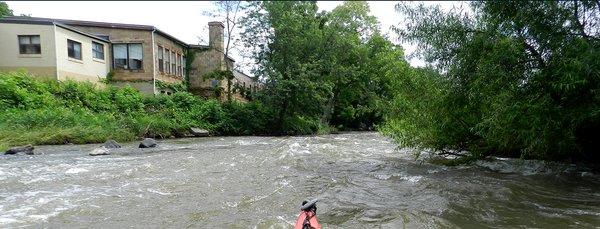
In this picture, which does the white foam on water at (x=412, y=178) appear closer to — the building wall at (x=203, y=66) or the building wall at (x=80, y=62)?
the building wall at (x=80, y=62)

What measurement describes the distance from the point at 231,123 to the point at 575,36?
23.1m

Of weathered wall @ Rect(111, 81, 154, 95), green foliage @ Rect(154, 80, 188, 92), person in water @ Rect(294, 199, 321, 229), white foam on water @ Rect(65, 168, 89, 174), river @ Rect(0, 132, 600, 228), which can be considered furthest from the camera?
green foliage @ Rect(154, 80, 188, 92)

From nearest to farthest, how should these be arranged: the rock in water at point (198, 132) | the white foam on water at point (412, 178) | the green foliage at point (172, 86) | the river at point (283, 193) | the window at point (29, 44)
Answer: the river at point (283, 193) → the white foam on water at point (412, 178) → the window at point (29, 44) → the rock in water at point (198, 132) → the green foliage at point (172, 86)

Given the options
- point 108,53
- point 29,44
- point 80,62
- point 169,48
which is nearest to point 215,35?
point 169,48

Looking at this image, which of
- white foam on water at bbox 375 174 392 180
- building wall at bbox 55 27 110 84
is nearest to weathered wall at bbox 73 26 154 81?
building wall at bbox 55 27 110 84

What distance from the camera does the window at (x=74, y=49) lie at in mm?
25922

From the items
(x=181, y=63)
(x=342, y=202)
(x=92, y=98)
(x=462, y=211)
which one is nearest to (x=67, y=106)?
(x=92, y=98)

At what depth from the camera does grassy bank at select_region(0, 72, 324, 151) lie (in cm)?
1839

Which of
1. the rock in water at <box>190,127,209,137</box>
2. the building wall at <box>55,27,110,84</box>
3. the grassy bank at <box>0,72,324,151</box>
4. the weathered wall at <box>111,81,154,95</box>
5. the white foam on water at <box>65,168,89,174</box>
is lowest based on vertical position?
the rock in water at <box>190,127,209,137</box>

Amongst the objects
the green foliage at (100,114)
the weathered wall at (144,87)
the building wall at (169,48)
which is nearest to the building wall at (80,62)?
the green foliage at (100,114)

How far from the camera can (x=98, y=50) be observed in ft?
94.3

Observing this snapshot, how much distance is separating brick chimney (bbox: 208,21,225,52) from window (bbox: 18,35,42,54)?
11257 mm

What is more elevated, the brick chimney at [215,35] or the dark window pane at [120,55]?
the brick chimney at [215,35]

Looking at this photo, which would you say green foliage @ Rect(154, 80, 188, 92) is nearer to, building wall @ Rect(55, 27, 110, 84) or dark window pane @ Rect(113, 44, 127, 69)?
dark window pane @ Rect(113, 44, 127, 69)
